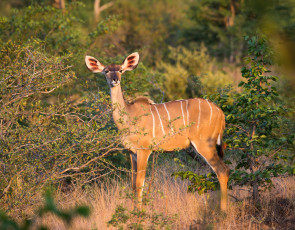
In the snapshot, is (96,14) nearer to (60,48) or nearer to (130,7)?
(130,7)

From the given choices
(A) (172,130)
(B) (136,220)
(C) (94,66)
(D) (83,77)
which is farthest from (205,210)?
(D) (83,77)

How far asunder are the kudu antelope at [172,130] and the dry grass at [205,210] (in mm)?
238

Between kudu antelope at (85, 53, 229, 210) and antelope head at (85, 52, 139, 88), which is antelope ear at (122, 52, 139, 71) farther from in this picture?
kudu antelope at (85, 53, 229, 210)

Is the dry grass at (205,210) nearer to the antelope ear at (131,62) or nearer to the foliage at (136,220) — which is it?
the foliage at (136,220)

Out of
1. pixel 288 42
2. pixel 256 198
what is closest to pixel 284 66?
pixel 288 42

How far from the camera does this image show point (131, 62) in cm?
530

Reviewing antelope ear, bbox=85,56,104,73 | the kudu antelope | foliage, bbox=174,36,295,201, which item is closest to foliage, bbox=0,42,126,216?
the kudu antelope

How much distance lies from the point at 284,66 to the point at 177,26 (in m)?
16.3

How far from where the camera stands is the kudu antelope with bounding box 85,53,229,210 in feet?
14.9

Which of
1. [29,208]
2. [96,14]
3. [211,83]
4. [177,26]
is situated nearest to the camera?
[29,208]

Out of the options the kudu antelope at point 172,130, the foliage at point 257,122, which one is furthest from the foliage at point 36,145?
the foliage at point 257,122

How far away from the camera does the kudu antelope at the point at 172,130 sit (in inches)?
179

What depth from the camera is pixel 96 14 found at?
780 inches

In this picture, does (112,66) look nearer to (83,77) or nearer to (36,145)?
(36,145)
